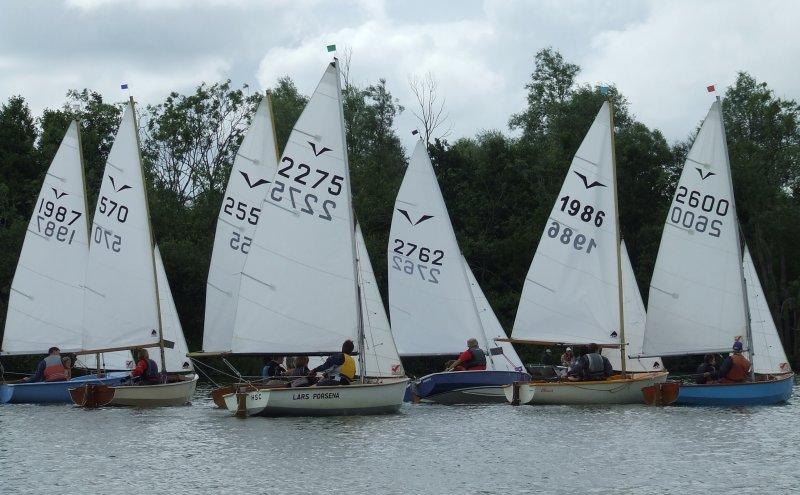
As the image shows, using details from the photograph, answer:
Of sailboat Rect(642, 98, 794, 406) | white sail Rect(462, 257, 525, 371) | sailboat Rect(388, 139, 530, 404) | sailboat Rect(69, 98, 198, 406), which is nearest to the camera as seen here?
sailboat Rect(642, 98, 794, 406)

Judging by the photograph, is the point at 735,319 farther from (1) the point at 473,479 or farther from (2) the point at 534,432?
(1) the point at 473,479

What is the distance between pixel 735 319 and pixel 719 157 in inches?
151

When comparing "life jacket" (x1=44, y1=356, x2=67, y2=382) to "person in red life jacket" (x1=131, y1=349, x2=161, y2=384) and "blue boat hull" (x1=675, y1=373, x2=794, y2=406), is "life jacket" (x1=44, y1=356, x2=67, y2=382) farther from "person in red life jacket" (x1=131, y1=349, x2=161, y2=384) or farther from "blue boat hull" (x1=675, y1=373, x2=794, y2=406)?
"blue boat hull" (x1=675, y1=373, x2=794, y2=406)

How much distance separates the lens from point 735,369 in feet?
95.3

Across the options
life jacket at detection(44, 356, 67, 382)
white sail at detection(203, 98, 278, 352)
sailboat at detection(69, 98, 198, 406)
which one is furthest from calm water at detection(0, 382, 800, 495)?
white sail at detection(203, 98, 278, 352)

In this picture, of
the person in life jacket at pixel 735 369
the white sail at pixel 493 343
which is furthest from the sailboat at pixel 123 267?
the person in life jacket at pixel 735 369

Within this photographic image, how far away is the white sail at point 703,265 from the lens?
30656 mm

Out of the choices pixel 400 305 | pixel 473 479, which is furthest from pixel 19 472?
pixel 400 305

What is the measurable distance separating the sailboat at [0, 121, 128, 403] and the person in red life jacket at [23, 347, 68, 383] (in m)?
2.12

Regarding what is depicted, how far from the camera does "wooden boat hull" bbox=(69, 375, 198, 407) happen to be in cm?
3083

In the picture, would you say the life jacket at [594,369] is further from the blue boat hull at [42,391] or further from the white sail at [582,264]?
the blue boat hull at [42,391]

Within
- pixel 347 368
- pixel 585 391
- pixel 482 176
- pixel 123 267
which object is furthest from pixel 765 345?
pixel 482 176

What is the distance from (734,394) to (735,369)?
648mm

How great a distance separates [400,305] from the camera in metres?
34.2
